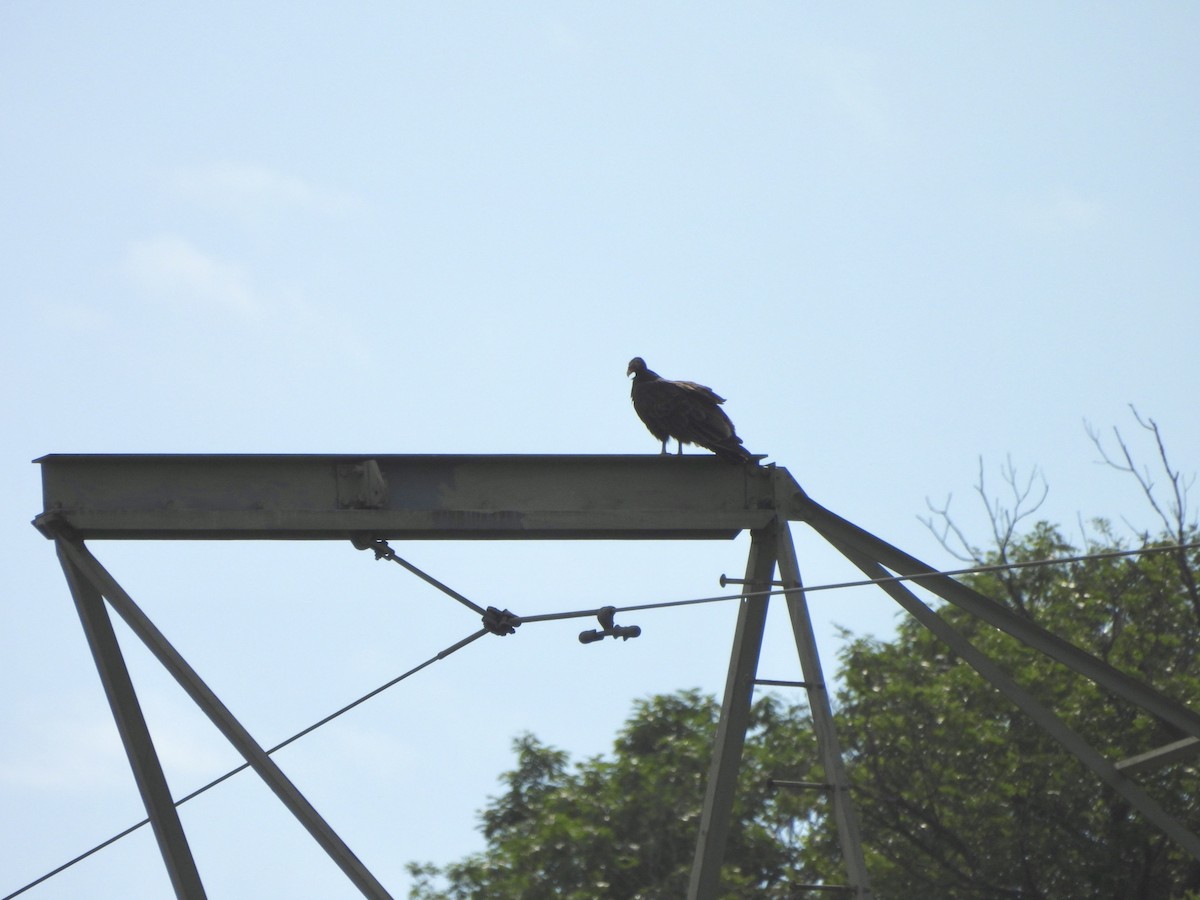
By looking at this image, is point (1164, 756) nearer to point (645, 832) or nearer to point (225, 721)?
point (225, 721)

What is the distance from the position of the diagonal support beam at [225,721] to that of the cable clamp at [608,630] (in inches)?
56.8

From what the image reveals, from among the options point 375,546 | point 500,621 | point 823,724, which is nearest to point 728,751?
point 823,724

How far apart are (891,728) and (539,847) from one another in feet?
20.0

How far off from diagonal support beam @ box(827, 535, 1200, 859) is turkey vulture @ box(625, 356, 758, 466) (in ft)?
3.01

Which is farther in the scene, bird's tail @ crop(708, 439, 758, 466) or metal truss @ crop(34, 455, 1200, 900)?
bird's tail @ crop(708, 439, 758, 466)

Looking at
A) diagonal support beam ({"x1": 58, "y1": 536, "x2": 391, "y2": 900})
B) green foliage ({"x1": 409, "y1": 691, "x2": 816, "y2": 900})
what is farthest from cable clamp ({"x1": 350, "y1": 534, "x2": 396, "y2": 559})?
green foliage ({"x1": 409, "y1": 691, "x2": 816, "y2": 900})

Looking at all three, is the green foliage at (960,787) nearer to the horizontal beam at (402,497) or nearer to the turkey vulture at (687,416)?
the turkey vulture at (687,416)

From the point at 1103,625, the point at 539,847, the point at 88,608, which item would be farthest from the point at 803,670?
the point at 539,847

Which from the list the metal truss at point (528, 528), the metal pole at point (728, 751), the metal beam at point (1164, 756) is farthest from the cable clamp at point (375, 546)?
the metal beam at point (1164, 756)

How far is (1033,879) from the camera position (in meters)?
18.0

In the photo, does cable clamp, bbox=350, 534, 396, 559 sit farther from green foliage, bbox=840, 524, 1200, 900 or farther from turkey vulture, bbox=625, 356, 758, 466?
green foliage, bbox=840, 524, 1200, 900

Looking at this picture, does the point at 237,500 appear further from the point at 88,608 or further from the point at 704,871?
the point at 704,871

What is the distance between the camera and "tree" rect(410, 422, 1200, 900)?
59.0 ft

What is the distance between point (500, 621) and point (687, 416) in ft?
6.98
